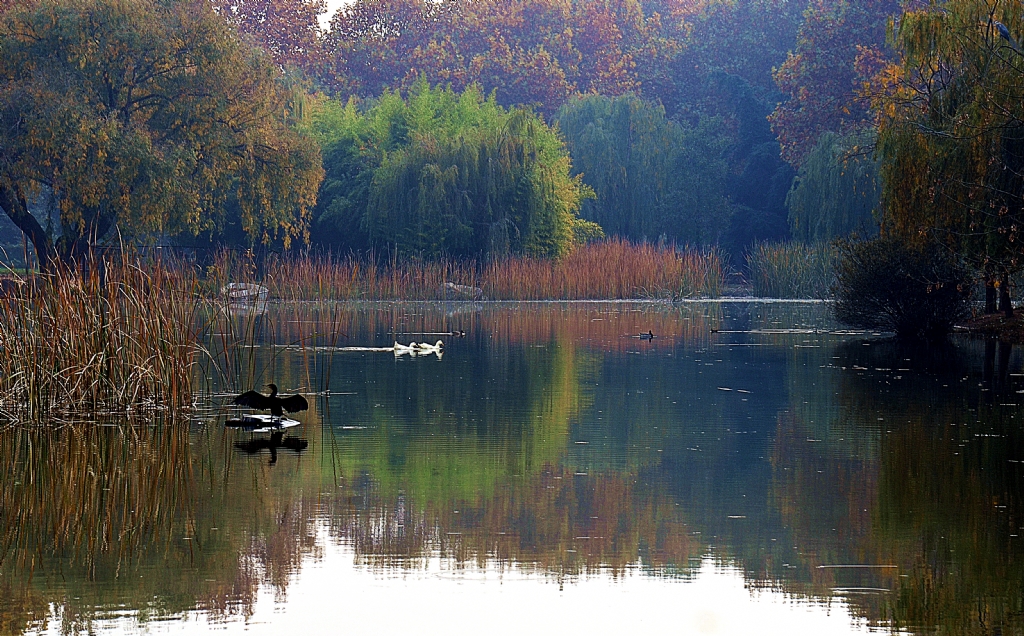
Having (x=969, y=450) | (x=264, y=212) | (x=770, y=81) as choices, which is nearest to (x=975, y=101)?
(x=969, y=450)

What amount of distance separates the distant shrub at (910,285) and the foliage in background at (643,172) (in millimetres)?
28523

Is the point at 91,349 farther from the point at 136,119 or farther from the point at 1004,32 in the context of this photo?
the point at 136,119

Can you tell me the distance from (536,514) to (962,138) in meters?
13.0

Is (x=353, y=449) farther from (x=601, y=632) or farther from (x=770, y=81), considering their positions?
(x=770, y=81)

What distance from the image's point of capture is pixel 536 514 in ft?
24.0

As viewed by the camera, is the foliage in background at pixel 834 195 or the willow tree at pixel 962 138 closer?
the willow tree at pixel 962 138

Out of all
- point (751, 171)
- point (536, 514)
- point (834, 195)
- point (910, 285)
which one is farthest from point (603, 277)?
point (536, 514)

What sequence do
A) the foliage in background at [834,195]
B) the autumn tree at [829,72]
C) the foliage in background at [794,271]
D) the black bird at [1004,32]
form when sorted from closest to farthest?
the black bird at [1004,32]
the foliage in background at [794,271]
the foliage in background at [834,195]
the autumn tree at [829,72]

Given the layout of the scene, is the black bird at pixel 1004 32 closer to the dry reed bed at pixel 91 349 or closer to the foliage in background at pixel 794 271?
the dry reed bed at pixel 91 349

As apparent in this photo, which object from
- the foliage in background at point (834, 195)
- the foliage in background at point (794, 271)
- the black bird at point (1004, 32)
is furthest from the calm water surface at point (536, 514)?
the foliage in background at point (834, 195)

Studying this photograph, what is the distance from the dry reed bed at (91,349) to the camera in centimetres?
1129

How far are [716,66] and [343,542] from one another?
2319 inches

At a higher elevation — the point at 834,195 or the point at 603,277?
the point at 834,195

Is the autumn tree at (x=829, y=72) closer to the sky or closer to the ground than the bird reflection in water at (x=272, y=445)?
closer to the sky
